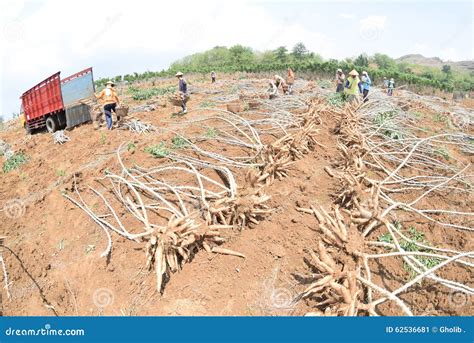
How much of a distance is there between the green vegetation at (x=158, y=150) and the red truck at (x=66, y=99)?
4.58 metres

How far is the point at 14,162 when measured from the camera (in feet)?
26.4

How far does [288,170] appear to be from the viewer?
215 inches

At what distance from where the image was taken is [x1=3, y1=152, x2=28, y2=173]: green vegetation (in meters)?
7.84

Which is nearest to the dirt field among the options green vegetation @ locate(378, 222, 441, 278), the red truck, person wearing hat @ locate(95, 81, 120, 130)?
green vegetation @ locate(378, 222, 441, 278)

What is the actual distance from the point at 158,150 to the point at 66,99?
5.75 metres

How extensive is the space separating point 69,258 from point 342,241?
3.16 m

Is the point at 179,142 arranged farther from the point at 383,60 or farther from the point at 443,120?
the point at 383,60

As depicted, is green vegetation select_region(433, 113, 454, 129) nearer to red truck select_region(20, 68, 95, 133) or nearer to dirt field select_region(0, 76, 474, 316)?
dirt field select_region(0, 76, 474, 316)

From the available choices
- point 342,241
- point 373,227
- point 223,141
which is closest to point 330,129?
point 223,141

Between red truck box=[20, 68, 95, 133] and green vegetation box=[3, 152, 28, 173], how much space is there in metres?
1.93

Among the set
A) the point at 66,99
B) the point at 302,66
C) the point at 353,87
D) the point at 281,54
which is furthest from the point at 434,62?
the point at 66,99

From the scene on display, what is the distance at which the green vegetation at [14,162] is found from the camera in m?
7.84

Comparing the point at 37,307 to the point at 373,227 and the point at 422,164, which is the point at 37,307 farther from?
the point at 422,164

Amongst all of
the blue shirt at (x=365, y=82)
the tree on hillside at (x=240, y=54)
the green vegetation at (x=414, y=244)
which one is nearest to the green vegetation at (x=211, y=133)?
the green vegetation at (x=414, y=244)
